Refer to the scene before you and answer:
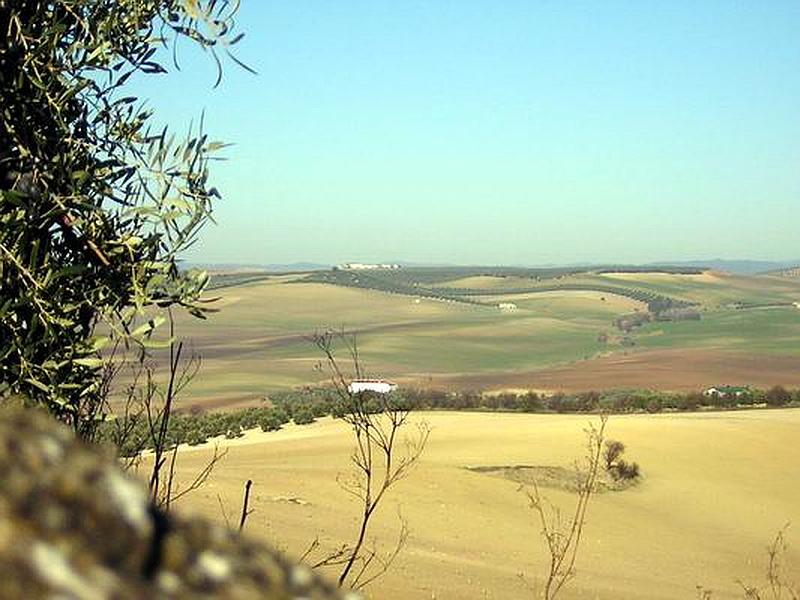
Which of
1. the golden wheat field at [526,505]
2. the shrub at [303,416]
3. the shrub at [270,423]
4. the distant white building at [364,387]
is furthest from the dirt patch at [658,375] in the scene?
the distant white building at [364,387]

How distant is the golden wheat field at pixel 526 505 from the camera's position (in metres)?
17.3

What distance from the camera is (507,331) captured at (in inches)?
4299

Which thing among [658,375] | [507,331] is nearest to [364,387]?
[658,375]

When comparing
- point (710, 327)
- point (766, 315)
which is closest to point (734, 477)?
point (710, 327)

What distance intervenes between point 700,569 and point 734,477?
13160 mm

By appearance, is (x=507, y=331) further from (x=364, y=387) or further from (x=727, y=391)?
(x=364, y=387)

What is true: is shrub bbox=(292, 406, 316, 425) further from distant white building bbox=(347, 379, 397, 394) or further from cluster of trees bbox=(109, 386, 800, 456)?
distant white building bbox=(347, 379, 397, 394)

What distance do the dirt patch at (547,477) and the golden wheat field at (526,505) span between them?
Result: 593mm

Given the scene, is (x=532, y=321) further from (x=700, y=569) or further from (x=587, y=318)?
(x=700, y=569)

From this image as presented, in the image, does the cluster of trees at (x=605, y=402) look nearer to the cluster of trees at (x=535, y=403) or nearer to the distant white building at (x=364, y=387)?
the cluster of trees at (x=535, y=403)

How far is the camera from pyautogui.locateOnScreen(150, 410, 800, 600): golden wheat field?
17312 mm

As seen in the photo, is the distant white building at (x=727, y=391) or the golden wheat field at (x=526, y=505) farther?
the distant white building at (x=727, y=391)

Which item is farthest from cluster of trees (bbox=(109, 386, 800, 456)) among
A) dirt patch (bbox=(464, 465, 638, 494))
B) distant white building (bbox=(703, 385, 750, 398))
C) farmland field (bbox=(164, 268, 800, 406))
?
dirt patch (bbox=(464, 465, 638, 494))

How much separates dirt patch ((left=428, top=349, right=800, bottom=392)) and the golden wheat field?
16.6m
